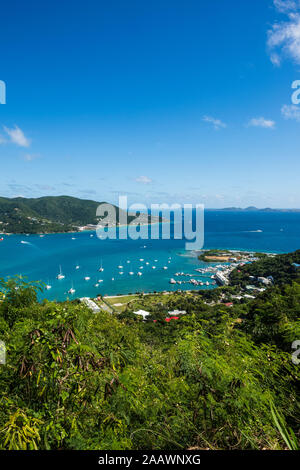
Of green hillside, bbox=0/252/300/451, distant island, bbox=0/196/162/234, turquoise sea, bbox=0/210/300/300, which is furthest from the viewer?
distant island, bbox=0/196/162/234

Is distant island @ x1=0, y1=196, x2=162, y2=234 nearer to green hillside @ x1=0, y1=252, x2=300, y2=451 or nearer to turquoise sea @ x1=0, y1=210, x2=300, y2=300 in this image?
turquoise sea @ x1=0, y1=210, x2=300, y2=300

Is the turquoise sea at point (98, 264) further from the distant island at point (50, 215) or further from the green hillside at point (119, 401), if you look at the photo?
the green hillside at point (119, 401)

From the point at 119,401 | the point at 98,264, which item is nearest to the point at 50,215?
the point at 98,264

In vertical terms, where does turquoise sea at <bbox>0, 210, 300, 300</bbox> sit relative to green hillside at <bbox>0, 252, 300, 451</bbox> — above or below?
below

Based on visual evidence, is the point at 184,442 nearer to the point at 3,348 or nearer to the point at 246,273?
the point at 3,348

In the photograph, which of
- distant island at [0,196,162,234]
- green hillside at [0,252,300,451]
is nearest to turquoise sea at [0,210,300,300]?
distant island at [0,196,162,234]

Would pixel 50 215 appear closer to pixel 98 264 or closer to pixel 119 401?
pixel 98 264

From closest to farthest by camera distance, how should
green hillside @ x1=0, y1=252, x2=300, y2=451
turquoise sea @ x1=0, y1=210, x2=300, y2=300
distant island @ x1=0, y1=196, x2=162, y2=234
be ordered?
1. green hillside @ x1=0, y1=252, x2=300, y2=451
2. turquoise sea @ x1=0, y1=210, x2=300, y2=300
3. distant island @ x1=0, y1=196, x2=162, y2=234

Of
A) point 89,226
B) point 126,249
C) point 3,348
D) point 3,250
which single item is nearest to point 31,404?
point 3,348
